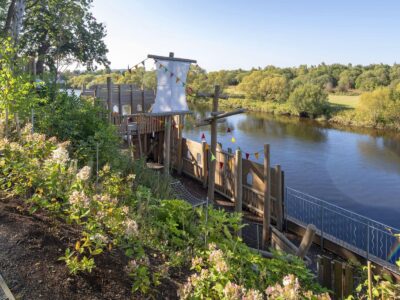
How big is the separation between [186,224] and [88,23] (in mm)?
18772

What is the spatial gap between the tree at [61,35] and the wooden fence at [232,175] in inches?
360

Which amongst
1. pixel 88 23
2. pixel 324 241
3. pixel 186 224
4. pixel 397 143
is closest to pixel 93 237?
pixel 186 224

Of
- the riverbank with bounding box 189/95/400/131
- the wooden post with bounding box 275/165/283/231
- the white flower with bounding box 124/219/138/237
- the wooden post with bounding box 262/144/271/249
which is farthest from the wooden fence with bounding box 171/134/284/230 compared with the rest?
the riverbank with bounding box 189/95/400/131

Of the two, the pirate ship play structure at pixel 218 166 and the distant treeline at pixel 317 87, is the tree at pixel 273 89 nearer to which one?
the distant treeline at pixel 317 87

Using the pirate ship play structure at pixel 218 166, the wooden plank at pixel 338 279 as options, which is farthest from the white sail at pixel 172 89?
the wooden plank at pixel 338 279

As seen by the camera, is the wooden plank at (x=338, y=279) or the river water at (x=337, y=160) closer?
the wooden plank at (x=338, y=279)

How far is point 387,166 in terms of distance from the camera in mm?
20250

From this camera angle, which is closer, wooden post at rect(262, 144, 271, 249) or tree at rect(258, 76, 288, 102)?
wooden post at rect(262, 144, 271, 249)

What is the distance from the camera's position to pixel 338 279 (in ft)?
12.8

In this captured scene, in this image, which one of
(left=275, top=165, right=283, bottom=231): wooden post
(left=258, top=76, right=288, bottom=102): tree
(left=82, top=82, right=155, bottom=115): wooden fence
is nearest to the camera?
(left=275, top=165, right=283, bottom=231): wooden post

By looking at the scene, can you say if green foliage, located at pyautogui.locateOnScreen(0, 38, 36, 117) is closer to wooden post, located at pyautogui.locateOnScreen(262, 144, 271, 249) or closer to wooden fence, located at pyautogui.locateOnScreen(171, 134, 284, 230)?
wooden fence, located at pyautogui.locateOnScreen(171, 134, 284, 230)

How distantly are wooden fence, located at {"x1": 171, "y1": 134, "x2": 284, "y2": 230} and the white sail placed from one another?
2037mm

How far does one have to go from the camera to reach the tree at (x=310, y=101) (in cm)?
4262

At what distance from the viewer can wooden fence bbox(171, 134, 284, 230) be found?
32.3ft
